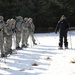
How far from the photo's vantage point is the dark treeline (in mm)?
32219

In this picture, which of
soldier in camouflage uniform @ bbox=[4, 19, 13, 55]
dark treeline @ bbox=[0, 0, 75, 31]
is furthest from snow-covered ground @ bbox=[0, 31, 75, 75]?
dark treeline @ bbox=[0, 0, 75, 31]

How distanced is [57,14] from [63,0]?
1894 millimetres

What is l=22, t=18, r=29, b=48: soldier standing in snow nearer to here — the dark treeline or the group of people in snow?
the group of people in snow

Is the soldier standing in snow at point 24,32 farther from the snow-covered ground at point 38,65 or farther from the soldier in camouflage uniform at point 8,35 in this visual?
the snow-covered ground at point 38,65

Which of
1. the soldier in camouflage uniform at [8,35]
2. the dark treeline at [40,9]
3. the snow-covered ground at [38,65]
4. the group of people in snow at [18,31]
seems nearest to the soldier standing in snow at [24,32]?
the group of people in snow at [18,31]

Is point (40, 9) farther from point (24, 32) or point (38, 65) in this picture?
point (38, 65)

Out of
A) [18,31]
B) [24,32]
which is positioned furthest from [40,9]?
[18,31]

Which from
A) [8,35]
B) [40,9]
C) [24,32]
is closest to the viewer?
[8,35]

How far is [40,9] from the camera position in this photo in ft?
109

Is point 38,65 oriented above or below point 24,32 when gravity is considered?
below

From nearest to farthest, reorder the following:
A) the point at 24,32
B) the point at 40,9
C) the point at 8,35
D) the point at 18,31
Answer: the point at 8,35, the point at 18,31, the point at 24,32, the point at 40,9

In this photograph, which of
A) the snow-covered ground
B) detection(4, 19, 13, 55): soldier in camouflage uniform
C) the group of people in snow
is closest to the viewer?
the snow-covered ground

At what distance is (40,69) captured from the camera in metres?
10.3

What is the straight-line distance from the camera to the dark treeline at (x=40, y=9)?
32.2m
